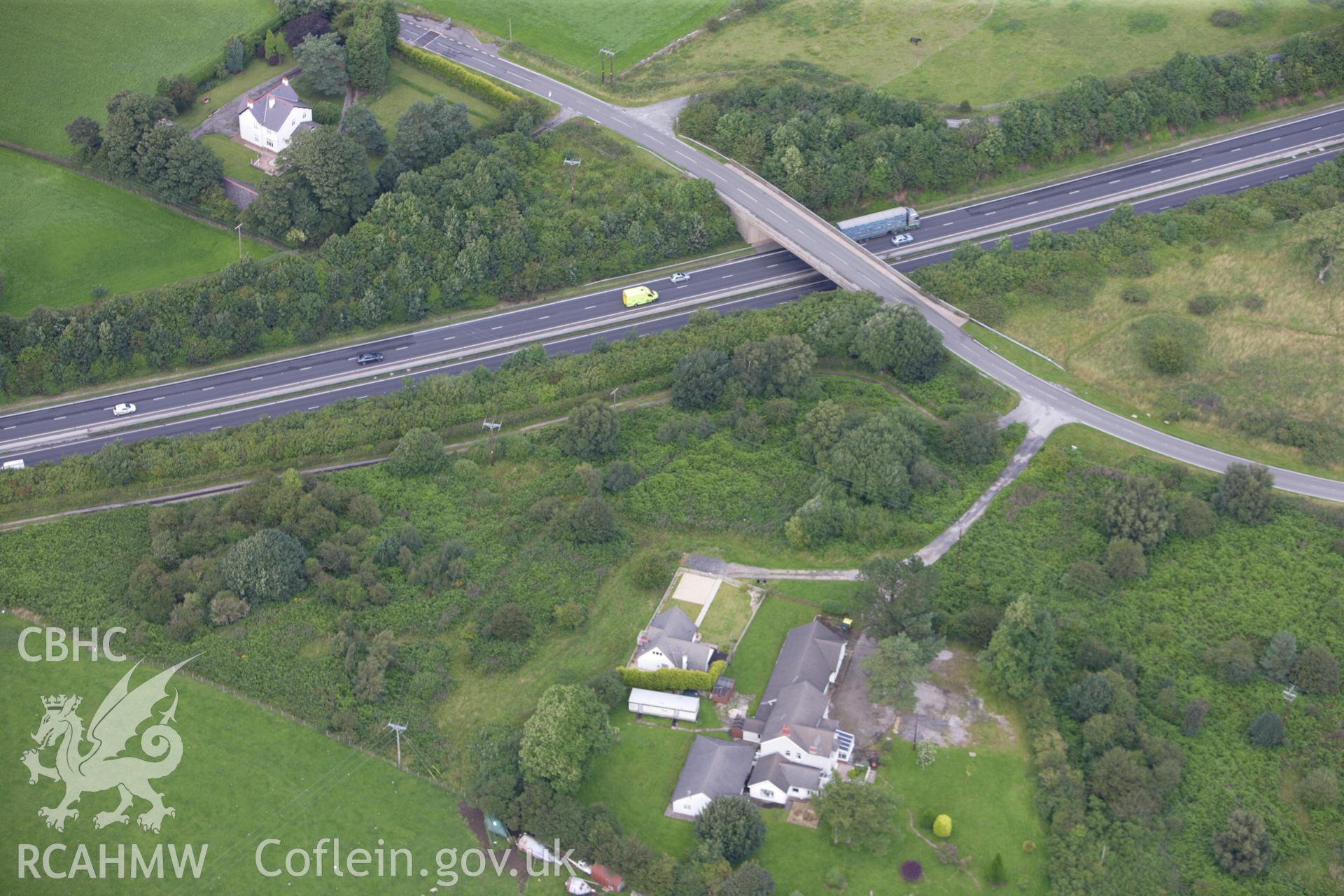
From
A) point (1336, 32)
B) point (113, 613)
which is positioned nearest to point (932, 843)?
point (113, 613)

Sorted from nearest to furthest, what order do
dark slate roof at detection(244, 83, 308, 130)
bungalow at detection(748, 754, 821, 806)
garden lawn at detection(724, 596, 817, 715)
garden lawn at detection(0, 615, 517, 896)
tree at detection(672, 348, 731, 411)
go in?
garden lawn at detection(0, 615, 517, 896) < bungalow at detection(748, 754, 821, 806) < garden lawn at detection(724, 596, 817, 715) < tree at detection(672, 348, 731, 411) < dark slate roof at detection(244, 83, 308, 130)

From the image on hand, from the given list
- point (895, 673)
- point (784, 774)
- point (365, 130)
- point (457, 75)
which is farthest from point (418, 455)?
point (457, 75)

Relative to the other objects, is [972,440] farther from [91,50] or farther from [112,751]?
[91,50]

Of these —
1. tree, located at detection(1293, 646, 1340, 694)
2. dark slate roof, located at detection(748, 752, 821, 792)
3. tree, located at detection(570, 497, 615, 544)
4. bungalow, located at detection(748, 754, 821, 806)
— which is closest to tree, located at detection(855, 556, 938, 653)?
dark slate roof, located at detection(748, 752, 821, 792)

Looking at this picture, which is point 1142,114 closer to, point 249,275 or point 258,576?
point 249,275

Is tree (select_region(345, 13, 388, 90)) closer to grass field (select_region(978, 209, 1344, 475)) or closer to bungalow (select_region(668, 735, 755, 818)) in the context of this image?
grass field (select_region(978, 209, 1344, 475))

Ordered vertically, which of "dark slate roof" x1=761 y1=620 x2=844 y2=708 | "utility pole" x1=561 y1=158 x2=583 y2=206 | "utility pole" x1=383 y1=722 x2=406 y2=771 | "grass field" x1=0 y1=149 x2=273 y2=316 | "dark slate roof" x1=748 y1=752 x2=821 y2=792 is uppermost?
"utility pole" x1=561 y1=158 x2=583 y2=206
